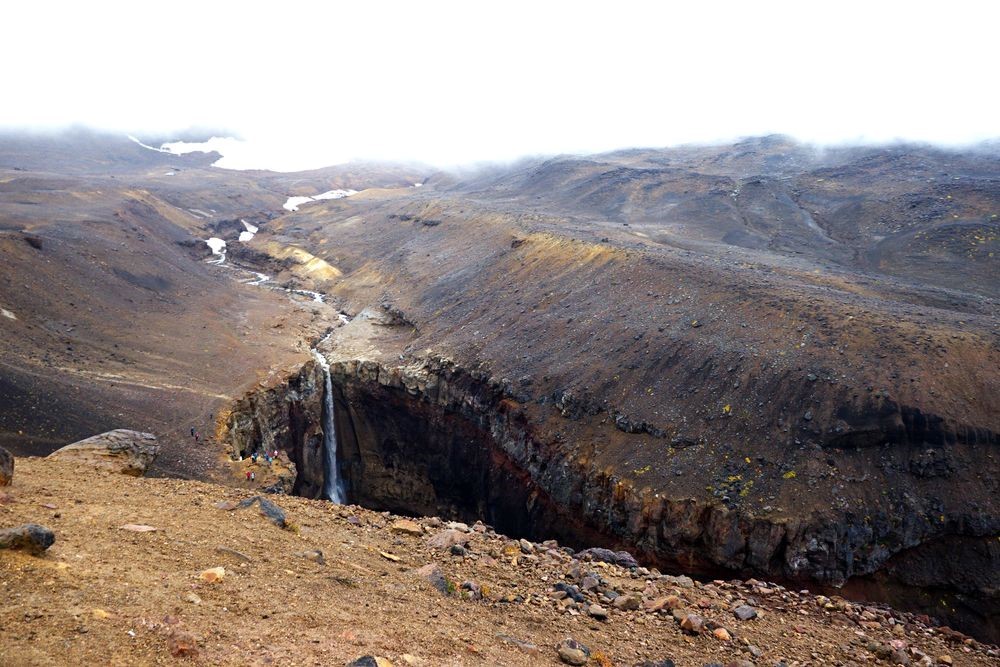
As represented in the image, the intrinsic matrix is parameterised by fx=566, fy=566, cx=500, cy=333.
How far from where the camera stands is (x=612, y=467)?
751 inches

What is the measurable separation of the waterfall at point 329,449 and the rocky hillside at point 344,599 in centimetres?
1635

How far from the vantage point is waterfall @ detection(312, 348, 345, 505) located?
27.8 metres

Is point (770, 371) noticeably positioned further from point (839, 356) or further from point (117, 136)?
point (117, 136)

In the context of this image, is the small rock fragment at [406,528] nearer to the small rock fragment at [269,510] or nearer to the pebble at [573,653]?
the small rock fragment at [269,510]

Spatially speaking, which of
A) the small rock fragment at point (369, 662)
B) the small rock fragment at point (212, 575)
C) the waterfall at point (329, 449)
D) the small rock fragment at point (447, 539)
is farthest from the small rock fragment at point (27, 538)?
the waterfall at point (329, 449)

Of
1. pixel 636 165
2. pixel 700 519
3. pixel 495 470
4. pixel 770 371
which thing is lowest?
pixel 495 470

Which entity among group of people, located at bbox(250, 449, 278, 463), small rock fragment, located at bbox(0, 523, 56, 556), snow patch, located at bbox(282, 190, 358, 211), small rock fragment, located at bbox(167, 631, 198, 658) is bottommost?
group of people, located at bbox(250, 449, 278, 463)

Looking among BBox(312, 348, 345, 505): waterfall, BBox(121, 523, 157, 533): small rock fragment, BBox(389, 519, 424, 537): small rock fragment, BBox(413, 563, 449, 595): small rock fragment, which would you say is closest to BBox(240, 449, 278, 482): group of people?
BBox(312, 348, 345, 505): waterfall

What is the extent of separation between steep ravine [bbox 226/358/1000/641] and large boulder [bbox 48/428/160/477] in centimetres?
711

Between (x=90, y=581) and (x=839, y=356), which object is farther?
(x=839, y=356)

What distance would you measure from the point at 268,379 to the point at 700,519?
775 inches

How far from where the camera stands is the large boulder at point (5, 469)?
9047 millimetres

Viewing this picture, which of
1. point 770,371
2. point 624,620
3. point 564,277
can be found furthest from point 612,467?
point 564,277

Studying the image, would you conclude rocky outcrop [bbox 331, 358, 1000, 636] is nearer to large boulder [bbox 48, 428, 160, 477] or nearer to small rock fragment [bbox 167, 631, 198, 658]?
large boulder [bbox 48, 428, 160, 477]
